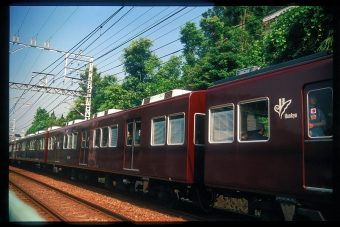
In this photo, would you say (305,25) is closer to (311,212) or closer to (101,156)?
(311,212)

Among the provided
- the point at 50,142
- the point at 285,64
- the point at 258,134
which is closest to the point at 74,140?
the point at 50,142

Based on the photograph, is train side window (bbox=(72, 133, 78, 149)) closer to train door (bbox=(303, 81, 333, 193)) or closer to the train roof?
the train roof

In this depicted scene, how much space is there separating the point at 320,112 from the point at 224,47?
1292 centimetres

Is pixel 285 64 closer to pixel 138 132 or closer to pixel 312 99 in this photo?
pixel 312 99

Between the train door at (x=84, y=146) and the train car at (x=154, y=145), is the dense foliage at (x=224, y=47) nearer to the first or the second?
the train car at (x=154, y=145)

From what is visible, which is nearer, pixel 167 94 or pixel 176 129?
pixel 176 129

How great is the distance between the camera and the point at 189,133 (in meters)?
8.64

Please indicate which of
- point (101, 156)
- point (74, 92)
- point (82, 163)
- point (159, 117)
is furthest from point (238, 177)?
point (74, 92)

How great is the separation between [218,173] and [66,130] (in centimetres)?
1414

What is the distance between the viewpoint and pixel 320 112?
5473 millimetres

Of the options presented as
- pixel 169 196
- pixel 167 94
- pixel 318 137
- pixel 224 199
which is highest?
pixel 167 94

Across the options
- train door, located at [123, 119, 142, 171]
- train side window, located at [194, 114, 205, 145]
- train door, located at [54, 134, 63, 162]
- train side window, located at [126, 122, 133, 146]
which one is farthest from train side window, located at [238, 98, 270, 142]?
train door, located at [54, 134, 63, 162]

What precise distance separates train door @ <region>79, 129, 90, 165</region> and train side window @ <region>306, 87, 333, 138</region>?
39.7 feet

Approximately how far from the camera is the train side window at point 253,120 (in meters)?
6.55
